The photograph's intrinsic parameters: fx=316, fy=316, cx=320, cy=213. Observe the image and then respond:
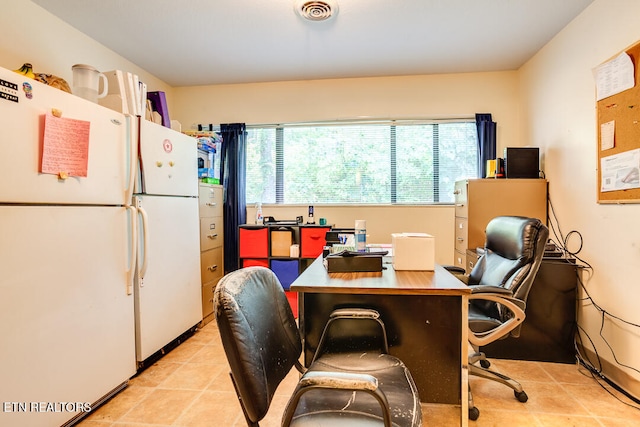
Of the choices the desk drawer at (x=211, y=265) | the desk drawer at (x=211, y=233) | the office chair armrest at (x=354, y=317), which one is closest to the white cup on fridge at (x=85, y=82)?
the desk drawer at (x=211, y=233)

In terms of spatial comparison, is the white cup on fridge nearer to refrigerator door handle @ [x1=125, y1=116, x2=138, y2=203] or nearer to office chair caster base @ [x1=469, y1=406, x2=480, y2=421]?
refrigerator door handle @ [x1=125, y1=116, x2=138, y2=203]

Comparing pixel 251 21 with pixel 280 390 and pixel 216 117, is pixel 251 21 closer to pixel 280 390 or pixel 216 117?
pixel 216 117

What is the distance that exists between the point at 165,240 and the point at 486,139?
3.25m

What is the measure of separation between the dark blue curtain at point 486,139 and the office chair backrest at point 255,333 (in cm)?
290

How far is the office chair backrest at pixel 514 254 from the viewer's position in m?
1.73

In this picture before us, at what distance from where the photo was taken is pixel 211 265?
3.24 m

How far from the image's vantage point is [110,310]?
1.90 metres

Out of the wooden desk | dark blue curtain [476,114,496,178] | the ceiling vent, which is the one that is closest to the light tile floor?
the wooden desk

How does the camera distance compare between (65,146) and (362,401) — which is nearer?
(362,401)

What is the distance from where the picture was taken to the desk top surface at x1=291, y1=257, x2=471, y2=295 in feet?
4.33

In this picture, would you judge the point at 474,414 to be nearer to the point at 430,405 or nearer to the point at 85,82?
the point at 430,405

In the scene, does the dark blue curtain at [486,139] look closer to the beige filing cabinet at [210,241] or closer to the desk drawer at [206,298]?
the beige filing cabinet at [210,241]

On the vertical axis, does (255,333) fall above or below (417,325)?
above

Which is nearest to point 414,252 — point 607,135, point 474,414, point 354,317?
point 354,317
